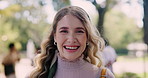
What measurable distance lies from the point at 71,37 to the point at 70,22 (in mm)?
87

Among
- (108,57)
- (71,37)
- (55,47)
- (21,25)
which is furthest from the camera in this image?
(21,25)

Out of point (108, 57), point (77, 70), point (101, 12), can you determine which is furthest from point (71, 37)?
point (101, 12)

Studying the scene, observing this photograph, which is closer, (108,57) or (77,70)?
(77,70)

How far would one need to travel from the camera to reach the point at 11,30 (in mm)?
13562

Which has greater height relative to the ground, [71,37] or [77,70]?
[71,37]

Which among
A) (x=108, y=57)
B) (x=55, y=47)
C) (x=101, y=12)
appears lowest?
(x=108, y=57)

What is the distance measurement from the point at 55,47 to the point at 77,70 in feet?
0.79

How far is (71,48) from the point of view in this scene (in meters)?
1.71

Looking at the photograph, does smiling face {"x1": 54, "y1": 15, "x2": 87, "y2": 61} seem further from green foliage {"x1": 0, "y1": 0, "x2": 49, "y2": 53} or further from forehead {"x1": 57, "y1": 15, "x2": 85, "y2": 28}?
green foliage {"x1": 0, "y1": 0, "x2": 49, "y2": 53}

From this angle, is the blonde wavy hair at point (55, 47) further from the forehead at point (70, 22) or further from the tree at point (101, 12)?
the tree at point (101, 12)

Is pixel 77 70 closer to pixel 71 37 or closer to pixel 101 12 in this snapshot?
pixel 71 37

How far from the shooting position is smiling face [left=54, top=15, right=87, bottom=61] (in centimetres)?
170

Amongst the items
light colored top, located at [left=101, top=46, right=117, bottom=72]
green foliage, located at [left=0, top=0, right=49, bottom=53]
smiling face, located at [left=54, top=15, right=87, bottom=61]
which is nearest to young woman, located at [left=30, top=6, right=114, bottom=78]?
smiling face, located at [left=54, top=15, right=87, bottom=61]

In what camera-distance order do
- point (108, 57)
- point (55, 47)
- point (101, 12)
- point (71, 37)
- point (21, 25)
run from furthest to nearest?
point (21, 25)
point (101, 12)
point (108, 57)
point (55, 47)
point (71, 37)
